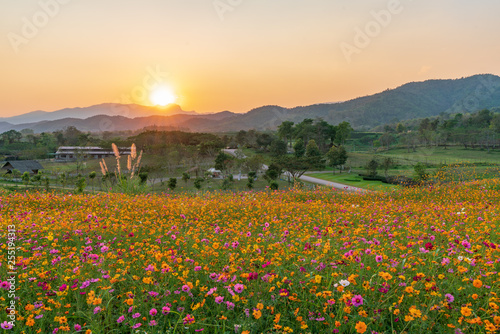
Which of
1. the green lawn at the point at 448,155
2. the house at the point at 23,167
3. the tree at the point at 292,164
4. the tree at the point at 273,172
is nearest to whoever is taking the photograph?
the tree at the point at 273,172

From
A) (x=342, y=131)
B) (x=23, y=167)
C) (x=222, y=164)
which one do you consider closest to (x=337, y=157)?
(x=222, y=164)

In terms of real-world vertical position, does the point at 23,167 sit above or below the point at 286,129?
below

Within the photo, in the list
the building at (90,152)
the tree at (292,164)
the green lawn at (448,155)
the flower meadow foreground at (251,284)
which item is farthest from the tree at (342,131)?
the flower meadow foreground at (251,284)

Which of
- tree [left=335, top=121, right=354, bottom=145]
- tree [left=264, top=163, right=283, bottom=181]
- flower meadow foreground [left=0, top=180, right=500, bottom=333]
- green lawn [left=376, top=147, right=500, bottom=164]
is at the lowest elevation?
green lawn [left=376, top=147, right=500, bottom=164]

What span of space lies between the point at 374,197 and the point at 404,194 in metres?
1.72

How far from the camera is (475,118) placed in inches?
4380

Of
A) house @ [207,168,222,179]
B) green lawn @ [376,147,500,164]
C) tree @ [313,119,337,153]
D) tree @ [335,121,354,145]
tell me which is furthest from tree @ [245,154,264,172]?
tree @ [335,121,354,145]

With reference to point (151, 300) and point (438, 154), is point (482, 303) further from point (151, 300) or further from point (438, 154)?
point (438, 154)

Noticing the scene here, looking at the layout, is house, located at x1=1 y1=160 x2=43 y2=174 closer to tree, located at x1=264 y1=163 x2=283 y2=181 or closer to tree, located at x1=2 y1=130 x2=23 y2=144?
tree, located at x1=264 y1=163 x2=283 y2=181

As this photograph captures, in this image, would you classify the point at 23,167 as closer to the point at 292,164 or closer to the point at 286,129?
the point at 292,164

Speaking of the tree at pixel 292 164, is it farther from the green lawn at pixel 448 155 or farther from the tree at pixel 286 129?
the tree at pixel 286 129

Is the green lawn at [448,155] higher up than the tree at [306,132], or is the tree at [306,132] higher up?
the tree at [306,132]

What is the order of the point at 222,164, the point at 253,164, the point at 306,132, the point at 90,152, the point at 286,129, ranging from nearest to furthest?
1. the point at 253,164
2. the point at 222,164
3. the point at 306,132
4. the point at 286,129
5. the point at 90,152

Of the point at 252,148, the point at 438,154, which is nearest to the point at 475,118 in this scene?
the point at 438,154
